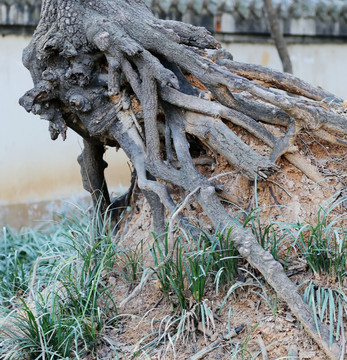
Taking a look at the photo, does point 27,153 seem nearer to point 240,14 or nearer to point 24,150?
point 24,150

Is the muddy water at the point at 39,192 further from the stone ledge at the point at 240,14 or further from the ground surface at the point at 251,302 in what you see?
the ground surface at the point at 251,302

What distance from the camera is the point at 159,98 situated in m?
→ 3.78

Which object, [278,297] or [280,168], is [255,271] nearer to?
[278,297]

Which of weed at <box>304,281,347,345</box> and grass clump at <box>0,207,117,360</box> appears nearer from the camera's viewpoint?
weed at <box>304,281,347,345</box>

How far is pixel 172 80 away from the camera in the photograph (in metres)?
3.57

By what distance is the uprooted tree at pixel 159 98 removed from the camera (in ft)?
11.4

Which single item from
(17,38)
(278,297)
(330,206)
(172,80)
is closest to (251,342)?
(278,297)

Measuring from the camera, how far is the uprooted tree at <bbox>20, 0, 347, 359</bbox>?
349cm

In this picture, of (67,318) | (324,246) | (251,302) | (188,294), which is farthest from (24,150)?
(324,246)

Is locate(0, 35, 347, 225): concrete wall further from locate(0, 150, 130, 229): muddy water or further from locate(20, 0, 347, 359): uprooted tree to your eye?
locate(20, 0, 347, 359): uprooted tree

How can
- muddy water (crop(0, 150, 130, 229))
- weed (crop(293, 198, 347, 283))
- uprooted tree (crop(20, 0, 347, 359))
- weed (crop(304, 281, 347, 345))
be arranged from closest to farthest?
weed (crop(304, 281, 347, 345)), weed (crop(293, 198, 347, 283)), uprooted tree (crop(20, 0, 347, 359)), muddy water (crop(0, 150, 130, 229))

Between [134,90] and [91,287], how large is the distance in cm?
116

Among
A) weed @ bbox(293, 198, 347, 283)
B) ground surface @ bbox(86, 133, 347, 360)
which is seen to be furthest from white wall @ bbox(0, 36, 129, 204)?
weed @ bbox(293, 198, 347, 283)

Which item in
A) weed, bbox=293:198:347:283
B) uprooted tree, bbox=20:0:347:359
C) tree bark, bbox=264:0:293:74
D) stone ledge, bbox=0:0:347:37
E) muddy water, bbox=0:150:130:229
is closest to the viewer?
weed, bbox=293:198:347:283
